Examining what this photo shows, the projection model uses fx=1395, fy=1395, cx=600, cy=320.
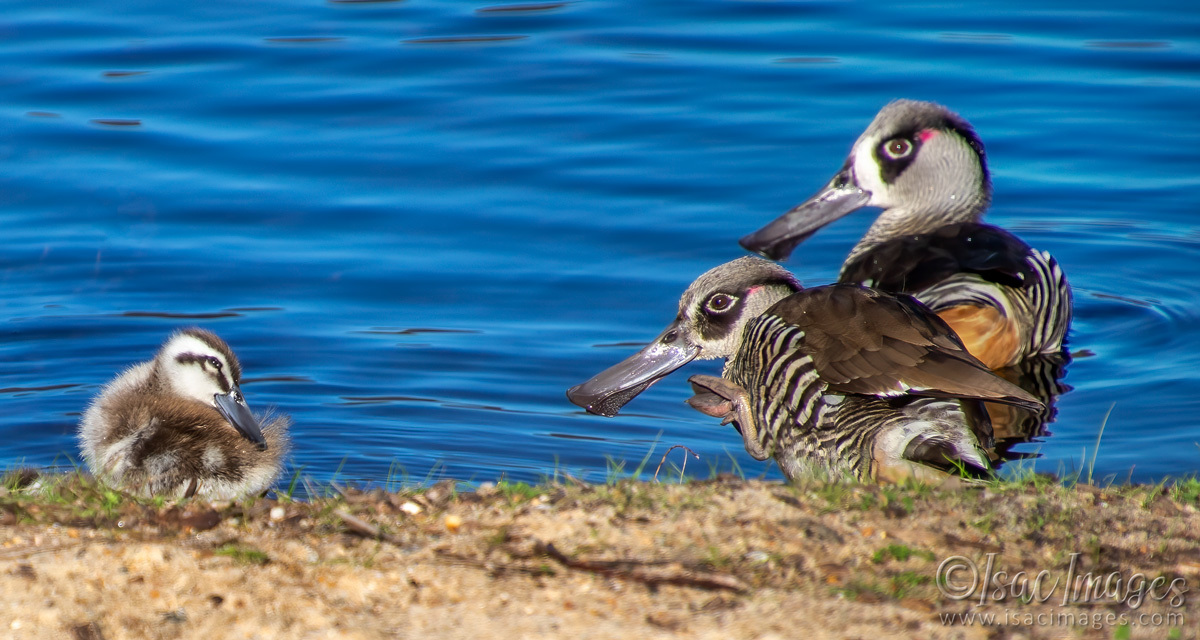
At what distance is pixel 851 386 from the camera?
17.5ft

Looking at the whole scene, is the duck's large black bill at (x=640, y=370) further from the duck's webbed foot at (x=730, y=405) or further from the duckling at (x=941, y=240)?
the duckling at (x=941, y=240)

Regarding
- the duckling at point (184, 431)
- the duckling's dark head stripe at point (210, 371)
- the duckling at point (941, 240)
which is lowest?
the duckling at point (184, 431)

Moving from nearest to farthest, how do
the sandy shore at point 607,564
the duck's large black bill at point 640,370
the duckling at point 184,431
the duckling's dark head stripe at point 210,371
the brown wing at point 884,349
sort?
the sandy shore at point 607,564, the brown wing at point 884,349, the duckling at point 184,431, the duckling's dark head stripe at point 210,371, the duck's large black bill at point 640,370

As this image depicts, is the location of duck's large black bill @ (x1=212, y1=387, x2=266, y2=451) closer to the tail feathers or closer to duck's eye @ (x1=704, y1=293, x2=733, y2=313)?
duck's eye @ (x1=704, y1=293, x2=733, y2=313)

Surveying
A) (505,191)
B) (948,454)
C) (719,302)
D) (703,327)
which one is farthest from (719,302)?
(505,191)

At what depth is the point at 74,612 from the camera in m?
3.78

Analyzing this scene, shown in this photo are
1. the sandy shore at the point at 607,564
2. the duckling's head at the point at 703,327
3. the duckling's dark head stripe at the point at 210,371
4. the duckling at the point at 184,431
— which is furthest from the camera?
the duckling's head at the point at 703,327

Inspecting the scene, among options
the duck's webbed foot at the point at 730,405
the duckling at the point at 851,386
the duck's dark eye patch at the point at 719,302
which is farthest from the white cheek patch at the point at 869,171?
the duck's webbed foot at the point at 730,405

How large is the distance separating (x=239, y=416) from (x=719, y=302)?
2233mm

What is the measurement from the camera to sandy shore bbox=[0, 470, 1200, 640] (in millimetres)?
3594

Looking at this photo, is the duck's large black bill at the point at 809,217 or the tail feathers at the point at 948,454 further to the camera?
the duck's large black bill at the point at 809,217

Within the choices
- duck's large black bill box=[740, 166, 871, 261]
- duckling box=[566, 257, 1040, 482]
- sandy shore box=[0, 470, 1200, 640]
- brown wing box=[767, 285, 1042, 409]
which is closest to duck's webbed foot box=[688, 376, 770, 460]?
duckling box=[566, 257, 1040, 482]

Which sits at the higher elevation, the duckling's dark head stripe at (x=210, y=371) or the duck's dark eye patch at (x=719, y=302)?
the duck's dark eye patch at (x=719, y=302)

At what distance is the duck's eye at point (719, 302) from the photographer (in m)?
6.47
